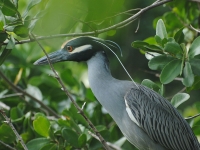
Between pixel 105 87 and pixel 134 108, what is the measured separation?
246mm

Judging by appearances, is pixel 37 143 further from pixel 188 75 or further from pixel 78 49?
pixel 188 75

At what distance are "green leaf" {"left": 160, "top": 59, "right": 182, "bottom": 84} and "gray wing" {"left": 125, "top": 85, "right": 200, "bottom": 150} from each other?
26cm

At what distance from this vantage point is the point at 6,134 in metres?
2.65

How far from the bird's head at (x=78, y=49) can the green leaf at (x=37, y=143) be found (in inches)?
19.1

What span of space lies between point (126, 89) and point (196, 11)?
1071mm

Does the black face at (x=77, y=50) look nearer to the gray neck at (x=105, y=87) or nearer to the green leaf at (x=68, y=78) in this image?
the gray neck at (x=105, y=87)

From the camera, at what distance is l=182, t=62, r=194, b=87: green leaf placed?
240 cm

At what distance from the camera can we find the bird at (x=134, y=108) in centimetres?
262

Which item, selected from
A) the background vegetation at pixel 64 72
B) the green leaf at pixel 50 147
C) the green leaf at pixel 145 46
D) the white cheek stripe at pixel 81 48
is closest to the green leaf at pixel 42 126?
the background vegetation at pixel 64 72

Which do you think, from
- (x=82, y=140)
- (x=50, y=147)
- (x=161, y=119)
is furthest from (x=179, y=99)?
(x=50, y=147)

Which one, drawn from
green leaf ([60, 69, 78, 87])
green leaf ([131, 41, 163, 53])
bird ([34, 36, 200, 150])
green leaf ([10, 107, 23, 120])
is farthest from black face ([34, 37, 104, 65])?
green leaf ([60, 69, 78, 87])

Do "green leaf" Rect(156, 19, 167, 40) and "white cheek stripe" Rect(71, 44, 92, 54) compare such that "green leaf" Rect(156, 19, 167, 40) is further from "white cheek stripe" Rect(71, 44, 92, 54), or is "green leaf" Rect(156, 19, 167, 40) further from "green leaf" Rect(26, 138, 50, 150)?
"green leaf" Rect(26, 138, 50, 150)

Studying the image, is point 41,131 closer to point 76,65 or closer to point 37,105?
point 37,105

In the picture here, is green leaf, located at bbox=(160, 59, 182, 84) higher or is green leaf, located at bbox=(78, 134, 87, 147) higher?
→ green leaf, located at bbox=(160, 59, 182, 84)
